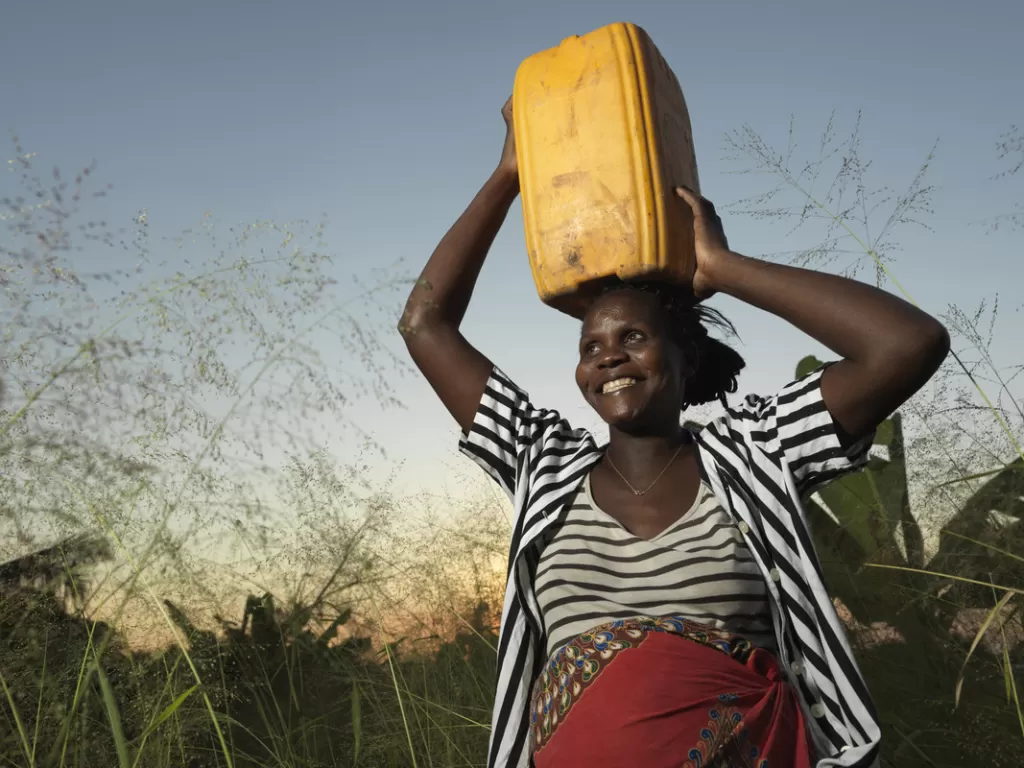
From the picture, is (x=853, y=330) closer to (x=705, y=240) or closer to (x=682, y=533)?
(x=705, y=240)

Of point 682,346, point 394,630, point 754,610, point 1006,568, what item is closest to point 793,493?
point 754,610

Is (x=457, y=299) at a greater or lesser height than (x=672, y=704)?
greater

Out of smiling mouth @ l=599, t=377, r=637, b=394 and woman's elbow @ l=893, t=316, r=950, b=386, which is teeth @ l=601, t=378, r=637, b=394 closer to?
smiling mouth @ l=599, t=377, r=637, b=394

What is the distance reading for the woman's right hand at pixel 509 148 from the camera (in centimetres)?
261

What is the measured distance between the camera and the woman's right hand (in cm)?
A: 261

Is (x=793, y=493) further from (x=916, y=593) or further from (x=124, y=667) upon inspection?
Answer: (x=124, y=667)

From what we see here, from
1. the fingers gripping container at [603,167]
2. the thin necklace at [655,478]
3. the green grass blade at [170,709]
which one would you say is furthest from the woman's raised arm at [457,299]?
the green grass blade at [170,709]

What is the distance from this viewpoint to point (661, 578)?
202 cm

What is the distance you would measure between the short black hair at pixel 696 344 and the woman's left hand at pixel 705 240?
4.3 inches

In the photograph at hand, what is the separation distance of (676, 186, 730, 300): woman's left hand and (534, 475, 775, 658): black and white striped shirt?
1.68ft

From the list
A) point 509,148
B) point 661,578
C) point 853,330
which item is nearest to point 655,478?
point 661,578

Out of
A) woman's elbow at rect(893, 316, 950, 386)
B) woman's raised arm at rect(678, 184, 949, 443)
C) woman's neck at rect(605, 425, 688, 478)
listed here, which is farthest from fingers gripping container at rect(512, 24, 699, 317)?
woman's elbow at rect(893, 316, 950, 386)

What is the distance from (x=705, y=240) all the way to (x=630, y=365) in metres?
0.36

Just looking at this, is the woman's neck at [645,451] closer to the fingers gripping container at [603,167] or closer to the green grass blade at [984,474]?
the fingers gripping container at [603,167]
